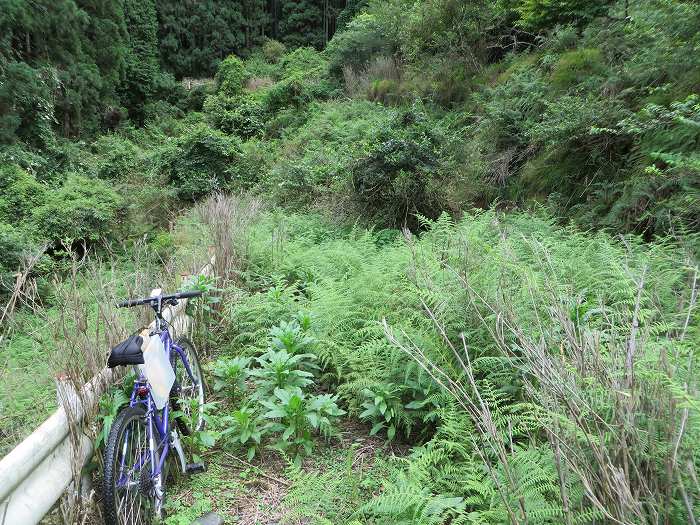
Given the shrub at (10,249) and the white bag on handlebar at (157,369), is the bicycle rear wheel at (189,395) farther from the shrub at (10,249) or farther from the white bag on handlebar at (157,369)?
the shrub at (10,249)

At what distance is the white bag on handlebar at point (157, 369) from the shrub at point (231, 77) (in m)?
31.2

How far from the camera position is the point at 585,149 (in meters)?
6.75

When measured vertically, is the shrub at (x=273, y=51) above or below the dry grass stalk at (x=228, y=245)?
above

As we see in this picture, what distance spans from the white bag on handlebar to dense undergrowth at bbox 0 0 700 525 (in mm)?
282

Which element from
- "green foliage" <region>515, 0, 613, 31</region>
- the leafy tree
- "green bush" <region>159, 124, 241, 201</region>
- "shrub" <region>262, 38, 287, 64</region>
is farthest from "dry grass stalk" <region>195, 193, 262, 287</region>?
the leafy tree

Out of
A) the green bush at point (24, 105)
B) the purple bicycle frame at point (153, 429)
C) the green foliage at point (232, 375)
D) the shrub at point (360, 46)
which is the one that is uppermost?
the shrub at point (360, 46)

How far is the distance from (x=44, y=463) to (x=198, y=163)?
14761 mm

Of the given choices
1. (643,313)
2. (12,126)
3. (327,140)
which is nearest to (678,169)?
(643,313)

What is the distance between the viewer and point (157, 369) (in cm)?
243

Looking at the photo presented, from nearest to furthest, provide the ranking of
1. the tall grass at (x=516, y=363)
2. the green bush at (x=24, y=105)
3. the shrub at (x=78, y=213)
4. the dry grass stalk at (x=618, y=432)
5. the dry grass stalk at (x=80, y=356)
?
the dry grass stalk at (x=618, y=432)
the tall grass at (x=516, y=363)
the dry grass stalk at (x=80, y=356)
the shrub at (x=78, y=213)
the green bush at (x=24, y=105)

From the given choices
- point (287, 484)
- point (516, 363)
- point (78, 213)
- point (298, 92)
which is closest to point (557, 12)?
point (516, 363)

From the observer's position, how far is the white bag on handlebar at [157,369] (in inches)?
91.2

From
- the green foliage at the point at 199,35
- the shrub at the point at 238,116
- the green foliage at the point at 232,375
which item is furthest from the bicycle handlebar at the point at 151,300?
the green foliage at the point at 199,35

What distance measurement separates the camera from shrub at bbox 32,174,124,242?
984 cm
